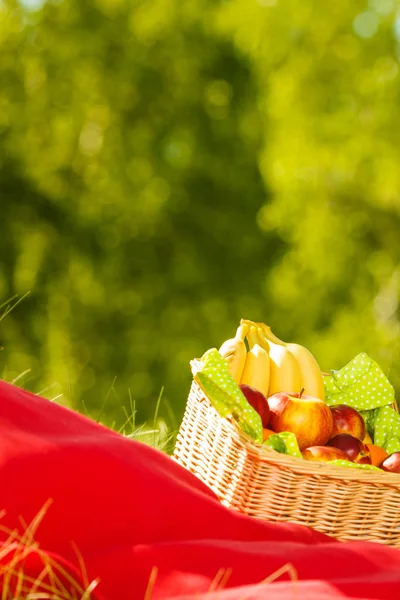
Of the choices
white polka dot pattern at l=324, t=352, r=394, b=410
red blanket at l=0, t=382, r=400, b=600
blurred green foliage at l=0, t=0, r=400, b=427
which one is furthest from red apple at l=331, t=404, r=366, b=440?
blurred green foliage at l=0, t=0, r=400, b=427

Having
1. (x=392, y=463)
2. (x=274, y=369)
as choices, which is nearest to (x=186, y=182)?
(x=274, y=369)

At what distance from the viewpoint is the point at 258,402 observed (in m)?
2.47

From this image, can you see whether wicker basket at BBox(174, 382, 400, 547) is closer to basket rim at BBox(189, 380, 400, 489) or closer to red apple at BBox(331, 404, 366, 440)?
basket rim at BBox(189, 380, 400, 489)

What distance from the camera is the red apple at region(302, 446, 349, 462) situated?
2354 mm

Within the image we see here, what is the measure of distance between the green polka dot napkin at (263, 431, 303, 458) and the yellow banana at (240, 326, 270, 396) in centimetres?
44

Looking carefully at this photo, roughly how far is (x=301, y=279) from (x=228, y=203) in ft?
6.84

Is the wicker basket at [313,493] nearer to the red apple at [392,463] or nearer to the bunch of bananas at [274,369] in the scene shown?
the red apple at [392,463]

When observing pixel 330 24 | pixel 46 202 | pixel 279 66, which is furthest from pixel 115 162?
pixel 330 24

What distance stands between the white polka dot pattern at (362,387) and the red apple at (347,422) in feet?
0.48

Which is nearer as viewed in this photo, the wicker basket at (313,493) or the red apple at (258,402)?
the wicker basket at (313,493)

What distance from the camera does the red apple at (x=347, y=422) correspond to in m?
2.58

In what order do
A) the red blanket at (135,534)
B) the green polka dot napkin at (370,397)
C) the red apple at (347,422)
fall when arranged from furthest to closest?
1. the green polka dot napkin at (370,397)
2. the red apple at (347,422)
3. the red blanket at (135,534)

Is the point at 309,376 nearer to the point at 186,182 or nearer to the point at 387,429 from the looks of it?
the point at 387,429

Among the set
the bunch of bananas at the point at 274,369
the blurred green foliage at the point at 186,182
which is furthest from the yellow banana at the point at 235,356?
the blurred green foliage at the point at 186,182
